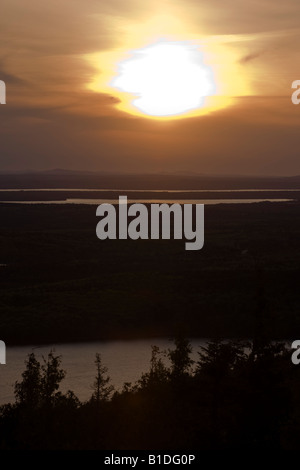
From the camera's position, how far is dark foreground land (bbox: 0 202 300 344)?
2035 inches

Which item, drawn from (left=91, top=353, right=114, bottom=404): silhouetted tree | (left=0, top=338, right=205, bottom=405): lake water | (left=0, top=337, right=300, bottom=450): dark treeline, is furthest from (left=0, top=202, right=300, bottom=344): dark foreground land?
(left=91, top=353, right=114, bottom=404): silhouetted tree

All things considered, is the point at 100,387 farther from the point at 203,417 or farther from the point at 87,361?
the point at 87,361

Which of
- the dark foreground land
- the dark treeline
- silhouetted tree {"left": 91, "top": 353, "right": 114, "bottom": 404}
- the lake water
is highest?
the dark foreground land

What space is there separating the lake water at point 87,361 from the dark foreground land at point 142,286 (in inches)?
108

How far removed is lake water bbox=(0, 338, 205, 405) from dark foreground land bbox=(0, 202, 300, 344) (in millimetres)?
2754

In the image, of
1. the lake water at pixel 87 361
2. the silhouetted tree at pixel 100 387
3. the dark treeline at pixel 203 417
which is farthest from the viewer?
the lake water at pixel 87 361

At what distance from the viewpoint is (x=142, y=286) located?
2478 inches

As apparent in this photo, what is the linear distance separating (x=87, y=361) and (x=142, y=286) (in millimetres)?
22598

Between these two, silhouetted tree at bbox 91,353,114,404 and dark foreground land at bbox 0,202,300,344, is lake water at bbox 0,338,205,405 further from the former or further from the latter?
dark foreground land at bbox 0,202,300,344

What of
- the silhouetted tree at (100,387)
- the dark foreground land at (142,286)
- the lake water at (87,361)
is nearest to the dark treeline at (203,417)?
the dark foreground land at (142,286)

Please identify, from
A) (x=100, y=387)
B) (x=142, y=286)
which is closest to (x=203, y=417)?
(x=100, y=387)

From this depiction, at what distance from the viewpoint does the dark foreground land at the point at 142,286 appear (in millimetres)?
51688

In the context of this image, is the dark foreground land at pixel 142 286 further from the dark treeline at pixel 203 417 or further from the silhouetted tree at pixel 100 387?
the silhouetted tree at pixel 100 387
